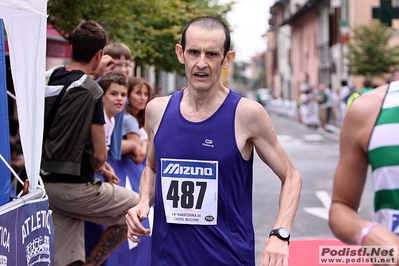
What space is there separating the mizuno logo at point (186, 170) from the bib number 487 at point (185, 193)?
0.18 feet

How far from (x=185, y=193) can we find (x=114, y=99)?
2.51 m

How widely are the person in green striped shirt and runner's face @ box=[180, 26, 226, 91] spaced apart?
4.49ft

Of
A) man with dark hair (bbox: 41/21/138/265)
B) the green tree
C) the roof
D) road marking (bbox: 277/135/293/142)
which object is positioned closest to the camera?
man with dark hair (bbox: 41/21/138/265)

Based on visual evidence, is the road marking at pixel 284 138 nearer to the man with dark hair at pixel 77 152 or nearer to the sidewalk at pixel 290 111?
the sidewalk at pixel 290 111

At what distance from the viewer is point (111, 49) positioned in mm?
7070

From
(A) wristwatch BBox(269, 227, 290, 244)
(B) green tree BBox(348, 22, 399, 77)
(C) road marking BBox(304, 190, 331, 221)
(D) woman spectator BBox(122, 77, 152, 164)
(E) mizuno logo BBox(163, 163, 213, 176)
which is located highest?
(B) green tree BBox(348, 22, 399, 77)

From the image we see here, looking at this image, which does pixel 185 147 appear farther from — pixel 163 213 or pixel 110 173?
pixel 110 173

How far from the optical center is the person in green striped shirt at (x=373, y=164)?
8.45 ft

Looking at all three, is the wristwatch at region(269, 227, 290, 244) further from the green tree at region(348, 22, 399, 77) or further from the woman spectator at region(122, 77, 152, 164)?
the green tree at region(348, 22, 399, 77)

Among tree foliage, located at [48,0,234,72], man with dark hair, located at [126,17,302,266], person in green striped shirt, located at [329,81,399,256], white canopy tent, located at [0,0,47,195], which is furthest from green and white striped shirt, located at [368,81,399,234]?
tree foliage, located at [48,0,234,72]

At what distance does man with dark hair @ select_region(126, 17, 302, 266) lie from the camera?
389 centimetres

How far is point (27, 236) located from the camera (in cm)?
466

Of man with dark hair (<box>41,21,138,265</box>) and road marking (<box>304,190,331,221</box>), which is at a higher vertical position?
man with dark hair (<box>41,21,138,265</box>)

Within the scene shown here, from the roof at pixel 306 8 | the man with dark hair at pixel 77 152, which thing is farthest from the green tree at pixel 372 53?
the man with dark hair at pixel 77 152
